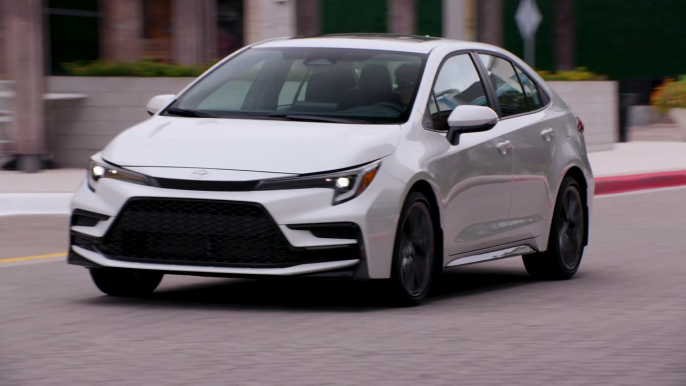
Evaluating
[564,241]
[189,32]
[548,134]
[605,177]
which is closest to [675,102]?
[605,177]

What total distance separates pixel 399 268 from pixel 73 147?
1127 centimetres

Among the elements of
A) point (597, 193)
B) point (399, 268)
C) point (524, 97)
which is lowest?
point (597, 193)

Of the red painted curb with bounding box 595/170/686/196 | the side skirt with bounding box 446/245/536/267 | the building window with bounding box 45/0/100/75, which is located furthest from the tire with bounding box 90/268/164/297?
the building window with bounding box 45/0/100/75

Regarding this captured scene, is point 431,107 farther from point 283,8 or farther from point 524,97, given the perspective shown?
point 283,8

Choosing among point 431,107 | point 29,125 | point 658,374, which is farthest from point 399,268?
point 29,125

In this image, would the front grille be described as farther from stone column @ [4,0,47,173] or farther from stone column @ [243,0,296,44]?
stone column @ [243,0,296,44]

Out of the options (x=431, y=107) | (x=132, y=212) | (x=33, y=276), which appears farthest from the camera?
(x=33, y=276)

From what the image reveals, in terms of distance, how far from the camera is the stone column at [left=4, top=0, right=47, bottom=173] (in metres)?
17.5

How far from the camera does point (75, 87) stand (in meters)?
18.6

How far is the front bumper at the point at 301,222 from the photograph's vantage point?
7535mm

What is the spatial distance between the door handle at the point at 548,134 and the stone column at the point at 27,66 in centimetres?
906

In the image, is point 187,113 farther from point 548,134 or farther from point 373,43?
point 548,134

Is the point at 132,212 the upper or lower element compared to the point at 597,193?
upper

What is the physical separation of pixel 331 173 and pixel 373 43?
173 centimetres
